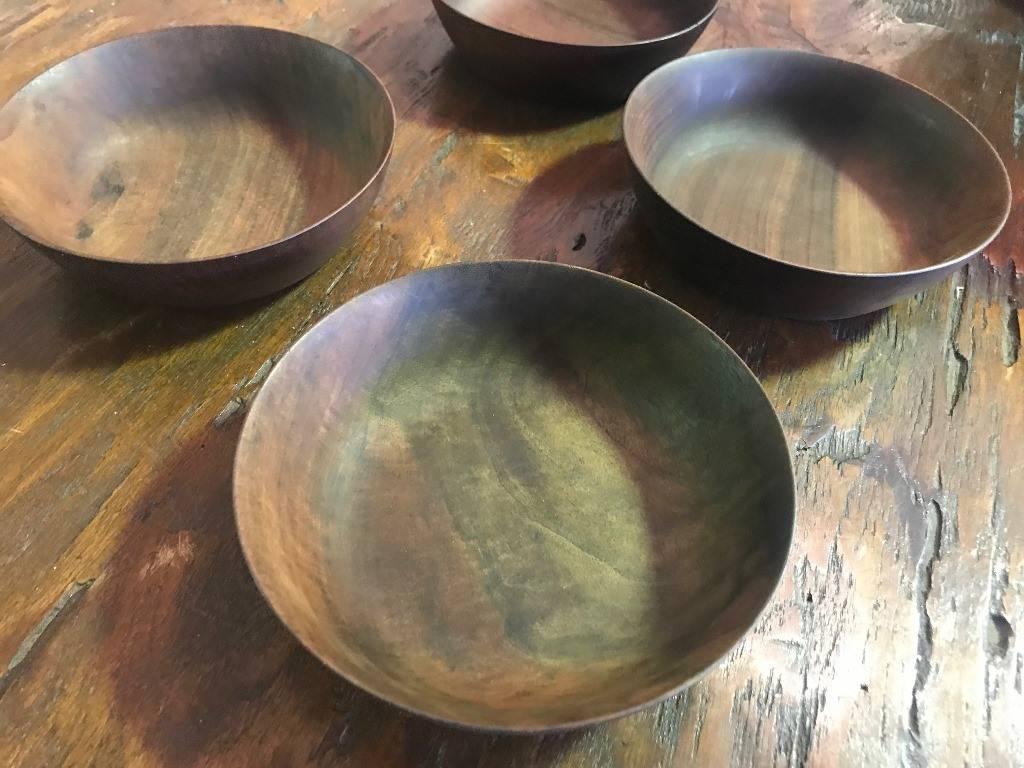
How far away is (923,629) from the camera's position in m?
0.53

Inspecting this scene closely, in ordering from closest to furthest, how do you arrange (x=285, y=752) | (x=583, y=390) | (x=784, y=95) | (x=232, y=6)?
(x=285, y=752), (x=583, y=390), (x=784, y=95), (x=232, y=6)

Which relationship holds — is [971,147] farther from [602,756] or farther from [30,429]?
[30,429]

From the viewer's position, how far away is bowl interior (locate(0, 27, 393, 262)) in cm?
70

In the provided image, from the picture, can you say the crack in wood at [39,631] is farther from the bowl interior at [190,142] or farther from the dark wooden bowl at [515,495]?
the bowl interior at [190,142]

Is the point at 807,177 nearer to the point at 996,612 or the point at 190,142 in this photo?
the point at 996,612

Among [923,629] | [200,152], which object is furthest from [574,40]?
[923,629]

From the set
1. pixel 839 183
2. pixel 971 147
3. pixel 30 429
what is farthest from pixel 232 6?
pixel 971 147

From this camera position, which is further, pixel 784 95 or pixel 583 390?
pixel 784 95

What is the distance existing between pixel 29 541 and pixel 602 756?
42cm

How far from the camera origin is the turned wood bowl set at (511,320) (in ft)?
1.62

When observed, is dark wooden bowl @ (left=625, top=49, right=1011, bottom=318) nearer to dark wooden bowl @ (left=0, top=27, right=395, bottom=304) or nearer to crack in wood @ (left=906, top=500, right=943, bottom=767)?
crack in wood @ (left=906, top=500, right=943, bottom=767)

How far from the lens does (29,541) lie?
522mm

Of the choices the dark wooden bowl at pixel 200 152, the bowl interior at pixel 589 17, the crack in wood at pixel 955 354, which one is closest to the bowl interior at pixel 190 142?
the dark wooden bowl at pixel 200 152

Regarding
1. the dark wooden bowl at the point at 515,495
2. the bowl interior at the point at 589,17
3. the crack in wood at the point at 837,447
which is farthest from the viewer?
the bowl interior at the point at 589,17
